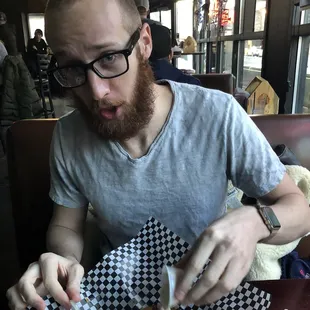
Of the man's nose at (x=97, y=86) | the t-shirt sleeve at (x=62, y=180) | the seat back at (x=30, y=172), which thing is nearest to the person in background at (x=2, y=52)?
the seat back at (x=30, y=172)

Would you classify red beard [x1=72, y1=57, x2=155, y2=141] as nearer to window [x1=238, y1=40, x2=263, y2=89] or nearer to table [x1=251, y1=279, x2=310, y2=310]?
table [x1=251, y1=279, x2=310, y2=310]

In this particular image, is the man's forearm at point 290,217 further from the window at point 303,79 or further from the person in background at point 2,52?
the person in background at point 2,52

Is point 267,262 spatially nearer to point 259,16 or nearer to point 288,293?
point 288,293

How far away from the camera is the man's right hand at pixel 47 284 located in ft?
2.41

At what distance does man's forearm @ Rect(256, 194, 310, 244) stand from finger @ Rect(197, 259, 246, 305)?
18 cm

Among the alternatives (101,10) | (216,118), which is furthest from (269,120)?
(101,10)

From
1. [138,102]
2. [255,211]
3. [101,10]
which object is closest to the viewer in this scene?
[255,211]

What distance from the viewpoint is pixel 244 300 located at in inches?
28.0

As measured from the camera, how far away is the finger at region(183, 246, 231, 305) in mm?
658

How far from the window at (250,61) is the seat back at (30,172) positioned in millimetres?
3277

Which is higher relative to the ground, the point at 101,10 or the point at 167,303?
the point at 101,10

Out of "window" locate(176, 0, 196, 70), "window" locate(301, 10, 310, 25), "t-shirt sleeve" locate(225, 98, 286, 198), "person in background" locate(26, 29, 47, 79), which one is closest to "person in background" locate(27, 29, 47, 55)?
"person in background" locate(26, 29, 47, 79)

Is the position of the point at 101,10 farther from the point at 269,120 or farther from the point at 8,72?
the point at 8,72

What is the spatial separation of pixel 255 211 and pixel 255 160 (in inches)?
9.5
